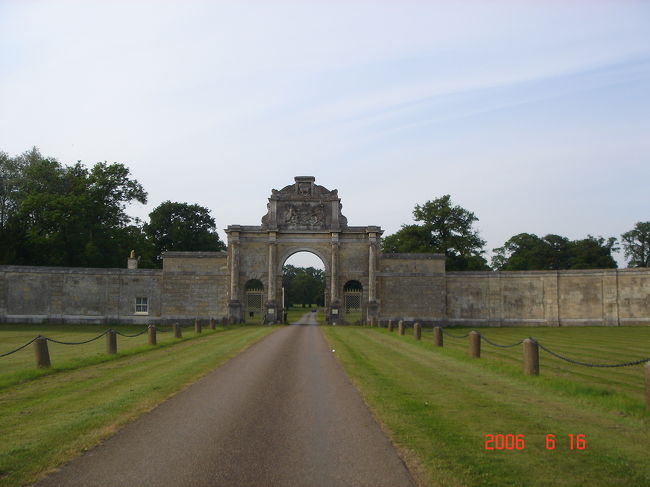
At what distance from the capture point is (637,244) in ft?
325

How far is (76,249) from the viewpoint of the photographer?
5547cm

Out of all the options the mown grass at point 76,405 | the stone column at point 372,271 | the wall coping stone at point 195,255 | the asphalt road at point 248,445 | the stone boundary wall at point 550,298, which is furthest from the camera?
the wall coping stone at point 195,255

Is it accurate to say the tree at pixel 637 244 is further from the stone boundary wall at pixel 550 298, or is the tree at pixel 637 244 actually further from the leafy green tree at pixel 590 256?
the stone boundary wall at pixel 550 298

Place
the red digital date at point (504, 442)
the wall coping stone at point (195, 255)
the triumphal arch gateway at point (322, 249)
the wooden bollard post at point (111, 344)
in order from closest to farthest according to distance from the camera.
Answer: the red digital date at point (504, 442) → the wooden bollard post at point (111, 344) → the wall coping stone at point (195, 255) → the triumphal arch gateway at point (322, 249)

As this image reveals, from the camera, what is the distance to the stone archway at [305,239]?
49.9 m

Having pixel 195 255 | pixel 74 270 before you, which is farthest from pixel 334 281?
pixel 74 270

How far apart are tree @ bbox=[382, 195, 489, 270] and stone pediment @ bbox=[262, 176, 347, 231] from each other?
73.5ft

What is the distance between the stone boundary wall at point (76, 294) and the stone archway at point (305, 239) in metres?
7.32

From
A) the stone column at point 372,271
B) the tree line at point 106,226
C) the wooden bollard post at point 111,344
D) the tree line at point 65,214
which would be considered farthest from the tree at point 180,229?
the wooden bollard post at point 111,344

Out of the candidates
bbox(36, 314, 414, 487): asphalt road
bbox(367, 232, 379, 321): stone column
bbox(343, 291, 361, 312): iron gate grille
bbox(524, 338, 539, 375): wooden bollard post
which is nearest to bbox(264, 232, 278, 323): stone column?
bbox(343, 291, 361, 312): iron gate grille

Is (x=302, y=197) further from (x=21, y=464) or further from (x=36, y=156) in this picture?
(x=21, y=464)

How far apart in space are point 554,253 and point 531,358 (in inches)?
3247

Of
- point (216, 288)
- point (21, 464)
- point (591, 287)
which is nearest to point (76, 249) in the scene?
point (216, 288)

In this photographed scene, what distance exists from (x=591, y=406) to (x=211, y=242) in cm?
7671
